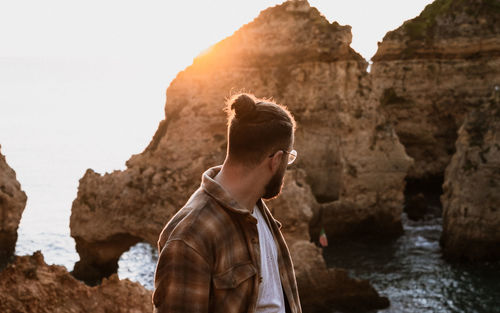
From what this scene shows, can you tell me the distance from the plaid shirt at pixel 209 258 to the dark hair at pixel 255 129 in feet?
0.77

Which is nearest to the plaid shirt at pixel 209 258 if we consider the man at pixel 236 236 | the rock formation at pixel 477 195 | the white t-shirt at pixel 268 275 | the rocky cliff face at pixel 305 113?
the man at pixel 236 236

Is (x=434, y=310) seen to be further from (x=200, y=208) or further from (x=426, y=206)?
(x=200, y=208)

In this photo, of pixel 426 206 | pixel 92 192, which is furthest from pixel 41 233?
pixel 426 206

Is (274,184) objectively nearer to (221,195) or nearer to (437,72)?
(221,195)

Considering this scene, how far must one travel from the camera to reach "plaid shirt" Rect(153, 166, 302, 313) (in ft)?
8.44

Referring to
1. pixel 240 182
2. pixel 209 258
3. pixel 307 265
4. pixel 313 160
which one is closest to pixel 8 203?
pixel 307 265

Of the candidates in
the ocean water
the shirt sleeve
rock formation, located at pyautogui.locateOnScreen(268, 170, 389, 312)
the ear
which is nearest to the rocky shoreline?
rock formation, located at pyautogui.locateOnScreen(268, 170, 389, 312)

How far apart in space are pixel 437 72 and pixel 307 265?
23.7 meters

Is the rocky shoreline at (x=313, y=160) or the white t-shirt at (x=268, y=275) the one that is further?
the rocky shoreline at (x=313, y=160)

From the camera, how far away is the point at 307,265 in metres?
15.5

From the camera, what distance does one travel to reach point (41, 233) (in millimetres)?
29328

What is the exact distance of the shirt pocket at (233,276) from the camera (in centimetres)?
268

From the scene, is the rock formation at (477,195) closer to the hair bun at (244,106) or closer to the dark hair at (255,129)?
the dark hair at (255,129)

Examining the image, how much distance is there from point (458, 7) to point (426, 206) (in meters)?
13.2
